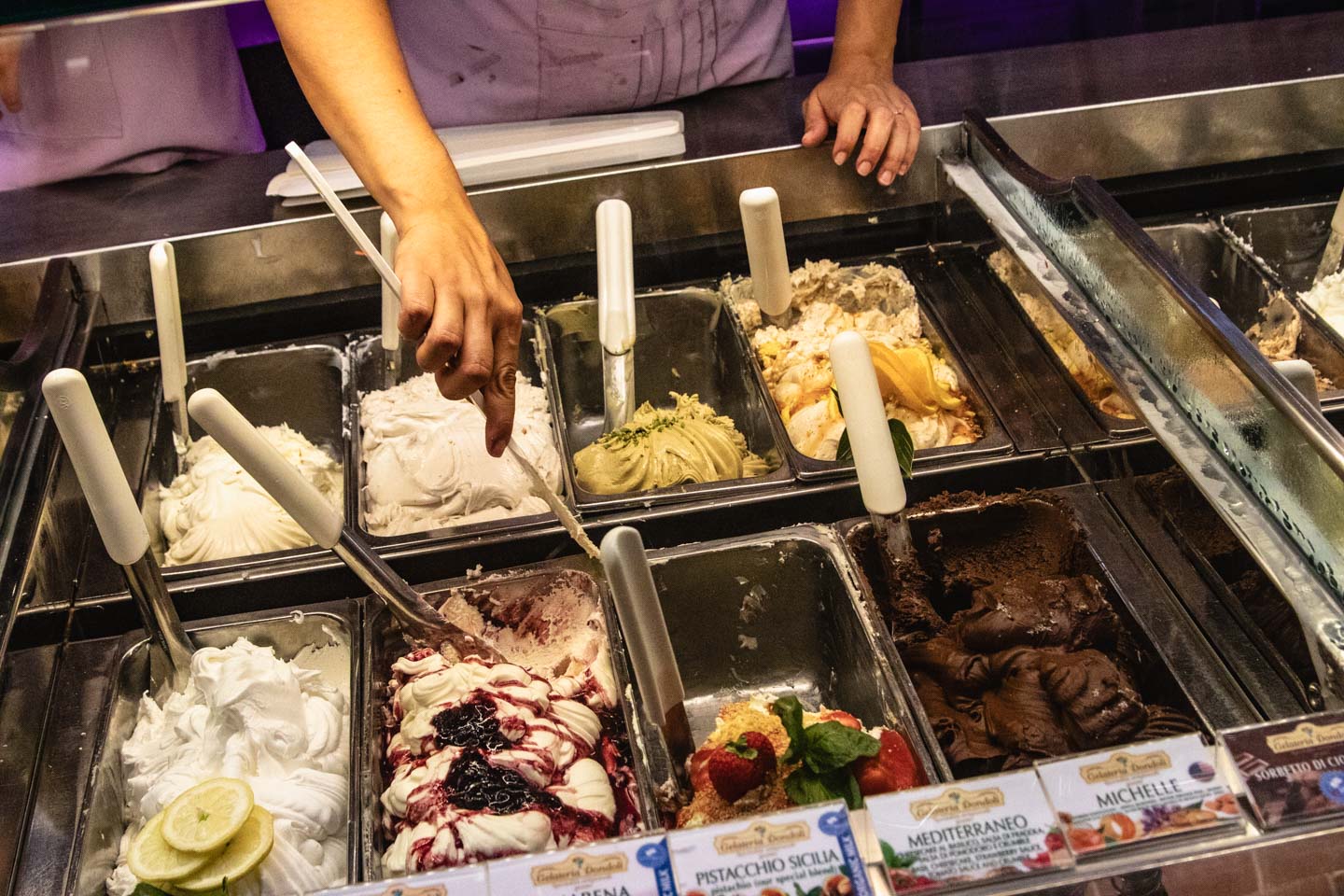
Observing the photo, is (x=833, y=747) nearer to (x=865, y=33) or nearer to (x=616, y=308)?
(x=616, y=308)

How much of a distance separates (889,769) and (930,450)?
25.6 inches

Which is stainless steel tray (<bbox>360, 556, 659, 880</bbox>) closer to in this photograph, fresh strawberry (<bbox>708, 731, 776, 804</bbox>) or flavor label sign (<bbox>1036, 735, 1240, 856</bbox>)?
fresh strawberry (<bbox>708, 731, 776, 804</bbox>)

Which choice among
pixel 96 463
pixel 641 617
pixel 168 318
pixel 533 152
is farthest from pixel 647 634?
pixel 533 152

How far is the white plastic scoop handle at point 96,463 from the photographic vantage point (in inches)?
55.5

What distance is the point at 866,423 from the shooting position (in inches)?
59.9

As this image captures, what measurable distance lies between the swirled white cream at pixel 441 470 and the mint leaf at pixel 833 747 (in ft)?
2.45

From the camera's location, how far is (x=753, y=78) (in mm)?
2832

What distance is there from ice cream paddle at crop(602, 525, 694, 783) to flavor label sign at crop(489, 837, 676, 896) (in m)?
0.25

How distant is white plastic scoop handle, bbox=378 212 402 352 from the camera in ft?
6.83

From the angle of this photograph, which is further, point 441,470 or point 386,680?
point 441,470

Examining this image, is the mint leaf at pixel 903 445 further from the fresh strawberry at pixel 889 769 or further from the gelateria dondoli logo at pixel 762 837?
the gelateria dondoli logo at pixel 762 837

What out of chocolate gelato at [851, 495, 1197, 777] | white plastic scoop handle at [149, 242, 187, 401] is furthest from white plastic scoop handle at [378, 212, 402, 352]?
chocolate gelato at [851, 495, 1197, 777]

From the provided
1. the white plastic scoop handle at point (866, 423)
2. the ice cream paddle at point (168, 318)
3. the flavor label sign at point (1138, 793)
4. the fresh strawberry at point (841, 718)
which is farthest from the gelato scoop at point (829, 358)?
the ice cream paddle at point (168, 318)

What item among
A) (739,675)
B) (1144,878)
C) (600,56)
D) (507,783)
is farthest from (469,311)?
(600,56)
